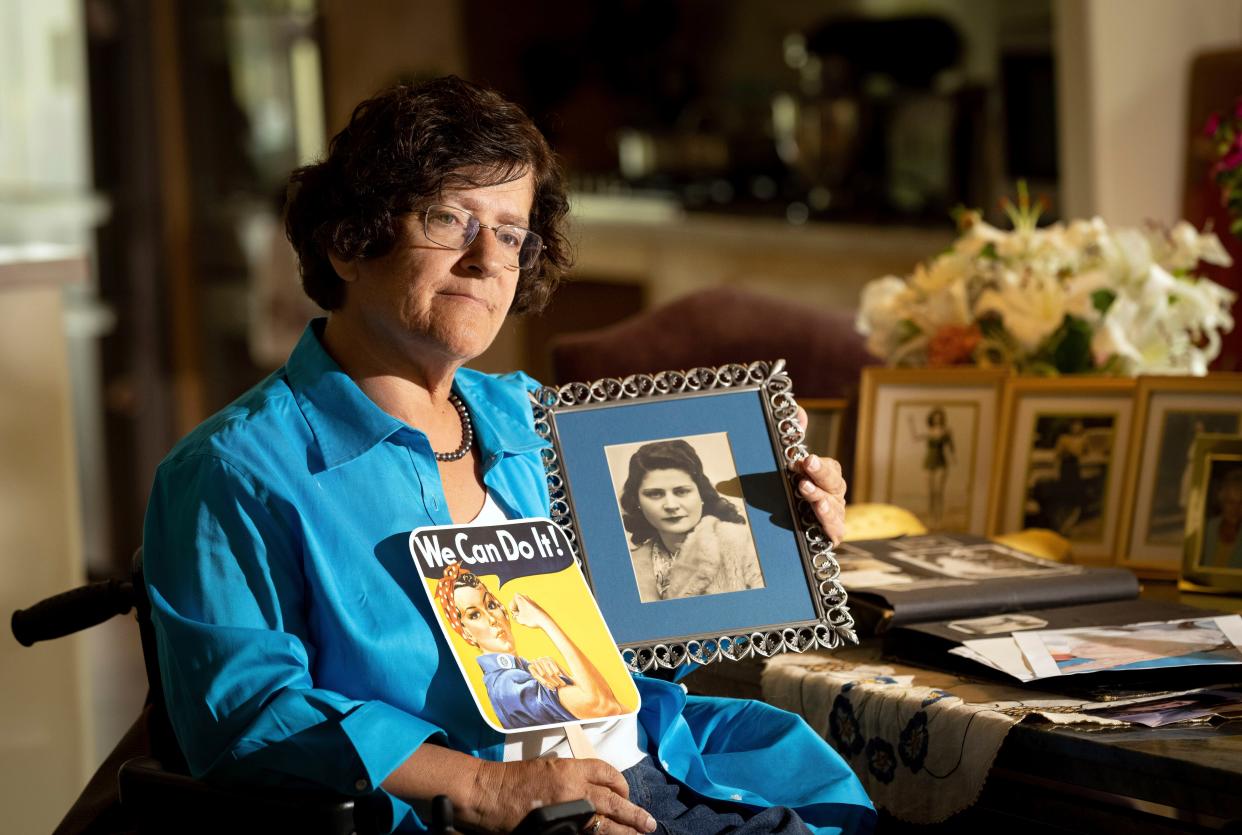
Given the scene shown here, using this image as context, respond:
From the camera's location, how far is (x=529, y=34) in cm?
642

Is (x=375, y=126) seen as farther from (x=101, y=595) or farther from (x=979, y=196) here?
(x=979, y=196)

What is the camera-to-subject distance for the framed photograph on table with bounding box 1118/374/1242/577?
78.6 inches

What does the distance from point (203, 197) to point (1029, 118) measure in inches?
125

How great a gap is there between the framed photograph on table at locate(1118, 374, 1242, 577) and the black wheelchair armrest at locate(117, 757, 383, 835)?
45.8 inches

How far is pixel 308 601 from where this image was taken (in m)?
1.38

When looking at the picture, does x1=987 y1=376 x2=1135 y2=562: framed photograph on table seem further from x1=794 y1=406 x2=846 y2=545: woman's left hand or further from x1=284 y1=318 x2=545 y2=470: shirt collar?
x1=284 y1=318 x2=545 y2=470: shirt collar

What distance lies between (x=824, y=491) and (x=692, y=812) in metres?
0.34

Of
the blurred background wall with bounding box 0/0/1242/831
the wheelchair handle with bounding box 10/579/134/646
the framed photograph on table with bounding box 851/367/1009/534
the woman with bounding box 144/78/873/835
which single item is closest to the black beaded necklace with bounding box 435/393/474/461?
the woman with bounding box 144/78/873/835

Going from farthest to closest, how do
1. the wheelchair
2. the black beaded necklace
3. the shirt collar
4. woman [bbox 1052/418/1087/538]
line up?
woman [bbox 1052/418/1087/538]
the black beaded necklace
the shirt collar
the wheelchair

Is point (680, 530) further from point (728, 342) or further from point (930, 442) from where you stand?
point (728, 342)

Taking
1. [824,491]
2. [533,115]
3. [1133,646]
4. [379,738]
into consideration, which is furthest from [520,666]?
[533,115]

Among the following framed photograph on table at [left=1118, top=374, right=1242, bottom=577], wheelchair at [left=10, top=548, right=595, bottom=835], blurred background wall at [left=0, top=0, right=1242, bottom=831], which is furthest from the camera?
blurred background wall at [left=0, top=0, right=1242, bottom=831]

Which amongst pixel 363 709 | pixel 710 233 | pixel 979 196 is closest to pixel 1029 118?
pixel 979 196

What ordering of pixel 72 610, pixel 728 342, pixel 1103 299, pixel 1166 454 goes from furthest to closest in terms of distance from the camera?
pixel 728 342, pixel 1103 299, pixel 1166 454, pixel 72 610
